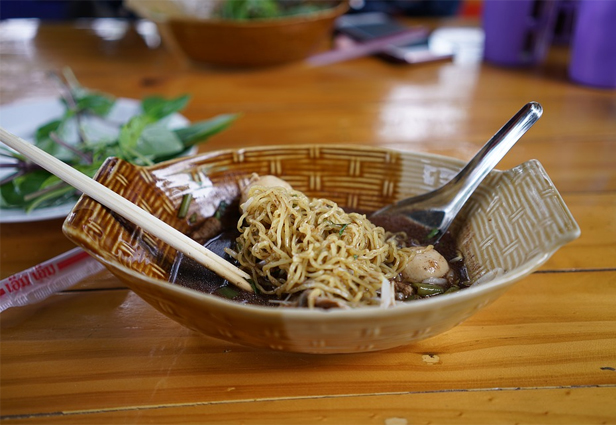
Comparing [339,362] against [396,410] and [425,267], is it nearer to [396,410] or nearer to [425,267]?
[396,410]

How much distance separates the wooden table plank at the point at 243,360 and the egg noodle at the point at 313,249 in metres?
0.13

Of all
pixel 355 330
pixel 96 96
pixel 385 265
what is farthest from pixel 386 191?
pixel 96 96

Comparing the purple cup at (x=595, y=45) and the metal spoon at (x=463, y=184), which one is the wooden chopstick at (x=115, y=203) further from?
the purple cup at (x=595, y=45)

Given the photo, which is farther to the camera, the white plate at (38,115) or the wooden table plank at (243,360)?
the white plate at (38,115)

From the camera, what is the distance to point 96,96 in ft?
6.09

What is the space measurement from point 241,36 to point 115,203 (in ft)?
4.95

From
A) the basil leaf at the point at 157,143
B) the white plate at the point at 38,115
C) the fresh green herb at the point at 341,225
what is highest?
the fresh green herb at the point at 341,225

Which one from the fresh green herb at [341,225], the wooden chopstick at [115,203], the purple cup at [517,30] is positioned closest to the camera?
the wooden chopstick at [115,203]

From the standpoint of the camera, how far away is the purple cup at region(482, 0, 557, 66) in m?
2.41

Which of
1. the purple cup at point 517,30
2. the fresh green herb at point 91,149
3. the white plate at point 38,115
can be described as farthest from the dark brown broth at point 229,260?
the purple cup at point 517,30

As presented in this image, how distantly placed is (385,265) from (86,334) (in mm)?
601

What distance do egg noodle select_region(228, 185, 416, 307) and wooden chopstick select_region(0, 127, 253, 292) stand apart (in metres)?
0.10

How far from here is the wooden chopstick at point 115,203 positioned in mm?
985

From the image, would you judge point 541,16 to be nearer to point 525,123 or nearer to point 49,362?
point 525,123
